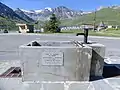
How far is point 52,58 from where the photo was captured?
488 centimetres

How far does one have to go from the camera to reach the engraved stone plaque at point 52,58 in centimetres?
486

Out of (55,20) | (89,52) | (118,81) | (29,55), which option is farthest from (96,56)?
(55,20)

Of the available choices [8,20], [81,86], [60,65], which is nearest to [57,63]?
[60,65]

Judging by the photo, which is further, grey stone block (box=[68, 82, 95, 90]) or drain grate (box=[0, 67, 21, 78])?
drain grate (box=[0, 67, 21, 78])

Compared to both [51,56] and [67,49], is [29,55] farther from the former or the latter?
[67,49]

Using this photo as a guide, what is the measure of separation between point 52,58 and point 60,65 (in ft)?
0.75

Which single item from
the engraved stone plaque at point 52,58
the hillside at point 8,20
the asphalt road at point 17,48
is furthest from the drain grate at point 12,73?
the hillside at point 8,20

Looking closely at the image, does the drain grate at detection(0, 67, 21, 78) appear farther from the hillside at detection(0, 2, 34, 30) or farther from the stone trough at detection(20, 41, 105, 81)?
the hillside at detection(0, 2, 34, 30)

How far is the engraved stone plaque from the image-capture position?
191 inches

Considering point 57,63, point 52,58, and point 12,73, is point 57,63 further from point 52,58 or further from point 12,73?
point 12,73

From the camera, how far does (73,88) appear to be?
4695 millimetres

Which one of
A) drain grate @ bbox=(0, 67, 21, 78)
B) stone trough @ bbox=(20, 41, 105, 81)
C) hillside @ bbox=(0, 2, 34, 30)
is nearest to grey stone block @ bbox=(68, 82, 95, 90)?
stone trough @ bbox=(20, 41, 105, 81)

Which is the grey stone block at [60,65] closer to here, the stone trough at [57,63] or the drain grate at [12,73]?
the stone trough at [57,63]

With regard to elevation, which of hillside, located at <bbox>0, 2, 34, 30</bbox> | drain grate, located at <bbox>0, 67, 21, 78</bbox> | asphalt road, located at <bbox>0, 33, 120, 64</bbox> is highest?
hillside, located at <bbox>0, 2, 34, 30</bbox>
